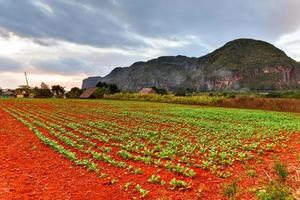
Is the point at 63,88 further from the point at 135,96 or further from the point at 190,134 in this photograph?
the point at 190,134

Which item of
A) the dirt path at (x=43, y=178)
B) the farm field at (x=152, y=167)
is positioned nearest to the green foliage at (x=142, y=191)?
the farm field at (x=152, y=167)

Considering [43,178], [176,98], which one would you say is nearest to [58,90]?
[176,98]

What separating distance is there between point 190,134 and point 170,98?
40.6 m

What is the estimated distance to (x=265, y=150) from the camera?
11234 millimetres

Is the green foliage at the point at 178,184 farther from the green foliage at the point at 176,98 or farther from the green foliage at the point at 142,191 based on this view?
the green foliage at the point at 176,98

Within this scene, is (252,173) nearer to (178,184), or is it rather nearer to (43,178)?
(178,184)

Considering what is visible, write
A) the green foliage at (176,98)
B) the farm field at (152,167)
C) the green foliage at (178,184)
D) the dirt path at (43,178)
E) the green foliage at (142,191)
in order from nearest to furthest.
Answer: the green foliage at (142,191) < the dirt path at (43,178) < the farm field at (152,167) < the green foliage at (178,184) < the green foliage at (176,98)

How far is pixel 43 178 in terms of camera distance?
7.75 m

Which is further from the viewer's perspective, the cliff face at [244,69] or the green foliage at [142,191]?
the cliff face at [244,69]

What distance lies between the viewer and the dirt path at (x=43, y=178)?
21.4ft

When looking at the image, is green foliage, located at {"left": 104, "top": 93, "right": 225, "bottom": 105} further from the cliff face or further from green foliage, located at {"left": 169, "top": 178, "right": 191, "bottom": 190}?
the cliff face

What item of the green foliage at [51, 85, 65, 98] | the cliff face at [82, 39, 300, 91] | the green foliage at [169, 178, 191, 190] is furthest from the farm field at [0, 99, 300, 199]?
the cliff face at [82, 39, 300, 91]

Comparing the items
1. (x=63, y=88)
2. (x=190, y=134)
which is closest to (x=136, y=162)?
(x=190, y=134)

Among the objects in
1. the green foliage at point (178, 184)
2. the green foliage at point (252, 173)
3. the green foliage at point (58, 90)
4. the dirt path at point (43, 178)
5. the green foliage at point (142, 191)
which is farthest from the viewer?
the green foliage at point (58, 90)
